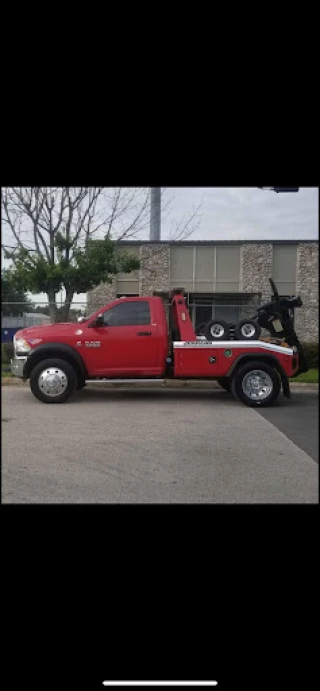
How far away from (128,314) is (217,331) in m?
0.44

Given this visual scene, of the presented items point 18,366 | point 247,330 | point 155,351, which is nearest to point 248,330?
point 247,330

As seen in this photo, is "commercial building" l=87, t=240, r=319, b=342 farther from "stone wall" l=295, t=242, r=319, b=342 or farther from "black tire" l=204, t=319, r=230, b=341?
"black tire" l=204, t=319, r=230, b=341

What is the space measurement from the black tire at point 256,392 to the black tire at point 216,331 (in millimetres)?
188

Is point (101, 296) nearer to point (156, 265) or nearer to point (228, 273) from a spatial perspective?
point (156, 265)

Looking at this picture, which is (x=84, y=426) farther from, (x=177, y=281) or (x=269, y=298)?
(x=269, y=298)

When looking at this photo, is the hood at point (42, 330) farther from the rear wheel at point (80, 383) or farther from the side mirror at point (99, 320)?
the rear wheel at point (80, 383)

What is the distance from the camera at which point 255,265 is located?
1.64m

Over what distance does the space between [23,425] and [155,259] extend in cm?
95

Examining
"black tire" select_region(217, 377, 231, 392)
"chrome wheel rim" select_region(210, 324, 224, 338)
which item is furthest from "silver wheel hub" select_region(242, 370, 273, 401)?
"chrome wheel rim" select_region(210, 324, 224, 338)

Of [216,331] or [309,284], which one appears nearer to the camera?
[309,284]

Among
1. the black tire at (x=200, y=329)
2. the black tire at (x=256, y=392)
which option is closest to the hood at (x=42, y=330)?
the black tire at (x=200, y=329)

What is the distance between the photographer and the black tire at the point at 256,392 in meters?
2.16

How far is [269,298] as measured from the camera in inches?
69.8

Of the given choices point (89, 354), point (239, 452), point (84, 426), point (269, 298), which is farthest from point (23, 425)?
point (269, 298)
